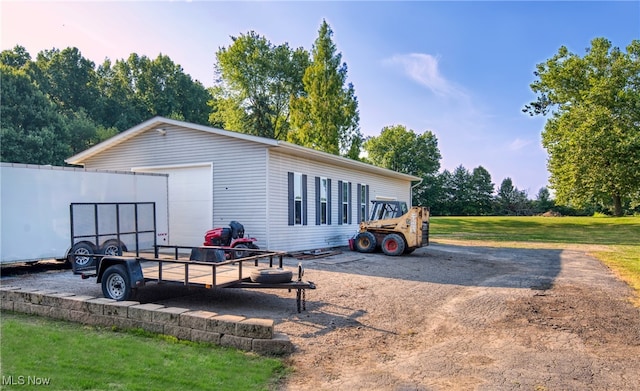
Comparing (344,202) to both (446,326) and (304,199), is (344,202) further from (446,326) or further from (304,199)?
(446,326)

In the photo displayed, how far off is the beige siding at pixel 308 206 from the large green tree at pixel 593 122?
62.7 feet

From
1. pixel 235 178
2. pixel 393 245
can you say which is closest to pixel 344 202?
pixel 393 245

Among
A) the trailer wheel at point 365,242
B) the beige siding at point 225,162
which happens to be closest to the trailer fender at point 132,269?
the beige siding at point 225,162

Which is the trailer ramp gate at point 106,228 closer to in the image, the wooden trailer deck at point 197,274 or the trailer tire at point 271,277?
the wooden trailer deck at point 197,274

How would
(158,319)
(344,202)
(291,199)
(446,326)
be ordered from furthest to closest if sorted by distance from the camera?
(344,202), (291,199), (446,326), (158,319)

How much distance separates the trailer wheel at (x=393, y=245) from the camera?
14.5 meters

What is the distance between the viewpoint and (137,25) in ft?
33.3

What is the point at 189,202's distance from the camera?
1439 centimetres

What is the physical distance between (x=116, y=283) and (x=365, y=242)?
33.1 feet

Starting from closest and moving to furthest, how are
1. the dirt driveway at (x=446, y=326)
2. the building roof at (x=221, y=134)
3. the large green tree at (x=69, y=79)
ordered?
1. the dirt driveway at (x=446, y=326)
2. the building roof at (x=221, y=134)
3. the large green tree at (x=69, y=79)

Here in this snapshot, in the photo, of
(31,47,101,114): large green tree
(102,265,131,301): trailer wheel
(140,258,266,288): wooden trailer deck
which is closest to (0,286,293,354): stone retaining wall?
(102,265,131,301): trailer wheel

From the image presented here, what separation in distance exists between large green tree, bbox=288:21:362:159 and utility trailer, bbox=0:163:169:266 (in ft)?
60.4

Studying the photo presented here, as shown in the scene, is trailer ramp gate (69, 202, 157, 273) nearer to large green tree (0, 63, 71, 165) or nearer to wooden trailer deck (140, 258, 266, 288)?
wooden trailer deck (140, 258, 266, 288)

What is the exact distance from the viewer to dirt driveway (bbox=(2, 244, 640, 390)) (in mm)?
3955
